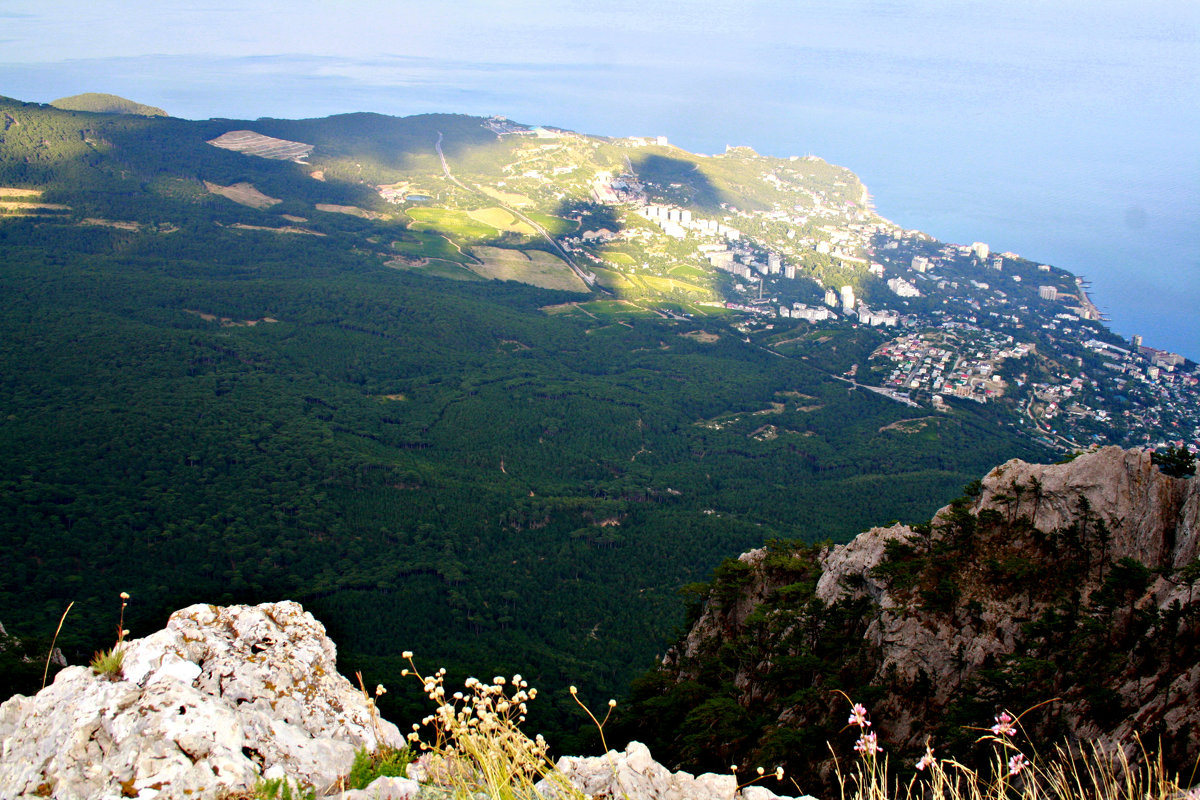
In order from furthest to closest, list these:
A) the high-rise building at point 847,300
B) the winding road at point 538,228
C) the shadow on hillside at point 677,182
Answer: the shadow on hillside at point 677,182
the high-rise building at point 847,300
the winding road at point 538,228

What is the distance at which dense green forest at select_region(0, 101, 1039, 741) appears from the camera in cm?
3033

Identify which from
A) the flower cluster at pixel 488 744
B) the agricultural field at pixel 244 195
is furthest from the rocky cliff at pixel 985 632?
the agricultural field at pixel 244 195

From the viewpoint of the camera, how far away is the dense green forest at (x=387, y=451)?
30328 mm

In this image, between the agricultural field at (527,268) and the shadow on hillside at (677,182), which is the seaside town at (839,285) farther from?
the agricultural field at (527,268)

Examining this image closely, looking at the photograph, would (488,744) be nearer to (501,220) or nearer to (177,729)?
(177,729)

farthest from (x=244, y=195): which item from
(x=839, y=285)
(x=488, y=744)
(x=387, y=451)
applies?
(x=488, y=744)

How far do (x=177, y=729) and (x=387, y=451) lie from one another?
44.6m

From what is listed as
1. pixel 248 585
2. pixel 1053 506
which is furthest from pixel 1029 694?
pixel 248 585

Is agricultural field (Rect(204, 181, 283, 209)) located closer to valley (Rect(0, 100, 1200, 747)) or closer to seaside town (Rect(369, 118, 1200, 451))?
valley (Rect(0, 100, 1200, 747))

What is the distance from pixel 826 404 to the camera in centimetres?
6412

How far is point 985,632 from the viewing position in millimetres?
11883

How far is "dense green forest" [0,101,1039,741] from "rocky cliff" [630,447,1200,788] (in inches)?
296

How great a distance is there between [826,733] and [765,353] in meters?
68.7

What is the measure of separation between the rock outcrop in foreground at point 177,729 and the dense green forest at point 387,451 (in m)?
5.46
